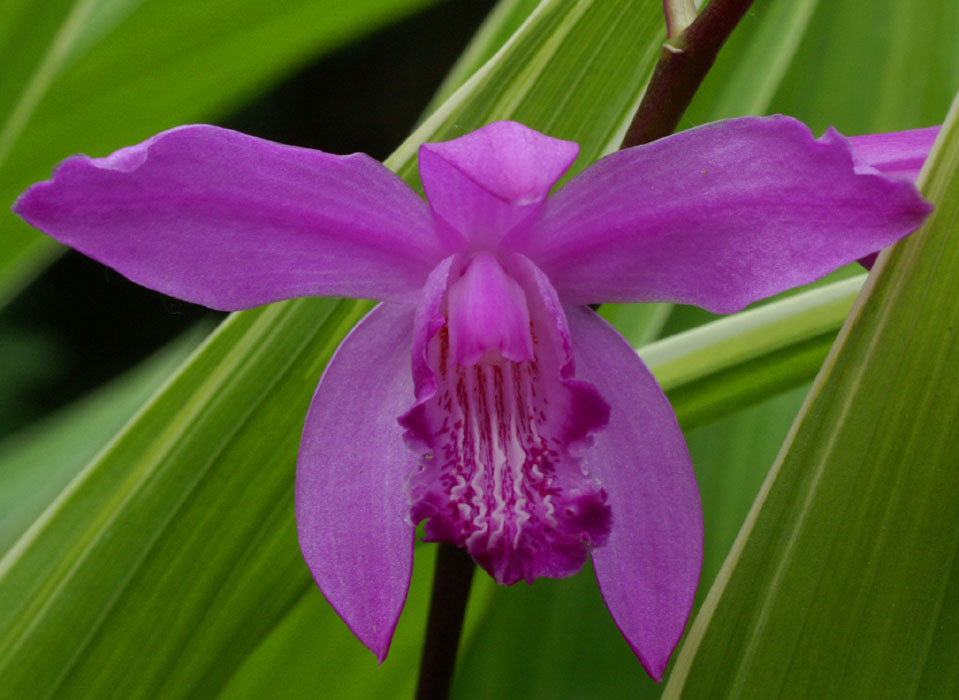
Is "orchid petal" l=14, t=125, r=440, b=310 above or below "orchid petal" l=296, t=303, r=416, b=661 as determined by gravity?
above

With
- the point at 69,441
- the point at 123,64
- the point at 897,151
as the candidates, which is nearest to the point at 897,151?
the point at 897,151

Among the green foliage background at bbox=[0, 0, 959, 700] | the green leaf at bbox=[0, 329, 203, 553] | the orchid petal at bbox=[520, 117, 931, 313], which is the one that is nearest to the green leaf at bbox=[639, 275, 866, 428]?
the green foliage background at bbox=[0, 0, 959, 700]

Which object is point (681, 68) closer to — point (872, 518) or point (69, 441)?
point (872, 518)

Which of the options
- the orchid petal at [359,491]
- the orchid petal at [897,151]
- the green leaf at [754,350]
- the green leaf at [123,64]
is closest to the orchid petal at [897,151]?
the orchid petal at [897,151]

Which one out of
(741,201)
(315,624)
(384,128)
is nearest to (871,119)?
(741,201)

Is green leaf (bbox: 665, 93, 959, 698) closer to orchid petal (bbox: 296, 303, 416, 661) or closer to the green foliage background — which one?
the green foliage background

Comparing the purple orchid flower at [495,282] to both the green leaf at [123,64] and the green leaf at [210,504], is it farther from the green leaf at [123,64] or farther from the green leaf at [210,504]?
the green leaf at [123,64]
